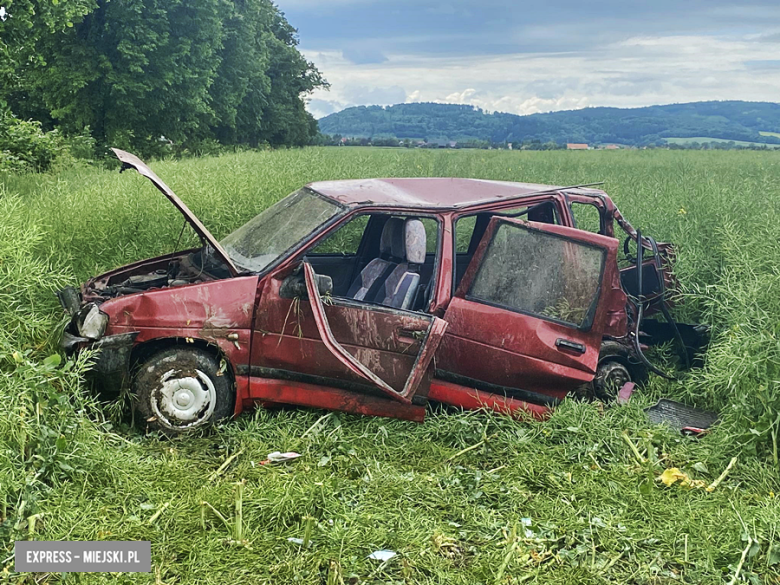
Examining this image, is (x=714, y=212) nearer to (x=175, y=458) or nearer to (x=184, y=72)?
(x=175, y=458)

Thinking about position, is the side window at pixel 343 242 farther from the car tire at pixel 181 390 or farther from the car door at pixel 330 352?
the car tire at pixel 181 390

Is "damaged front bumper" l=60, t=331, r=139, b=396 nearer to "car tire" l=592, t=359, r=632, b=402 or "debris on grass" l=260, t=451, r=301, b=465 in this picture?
"debris on grass" l=260, t=451, r=301, b=465

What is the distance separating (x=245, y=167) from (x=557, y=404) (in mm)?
9873

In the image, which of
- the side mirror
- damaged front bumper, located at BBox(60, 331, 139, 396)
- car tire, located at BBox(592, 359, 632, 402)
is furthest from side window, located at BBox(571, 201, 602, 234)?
damaged front bumper, located at BBox(60, 331, 139, 396)

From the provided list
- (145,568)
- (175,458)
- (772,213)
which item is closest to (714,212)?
(772,213)

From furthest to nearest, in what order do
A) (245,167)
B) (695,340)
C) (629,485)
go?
(245,167)
(695,340)
(629,485)

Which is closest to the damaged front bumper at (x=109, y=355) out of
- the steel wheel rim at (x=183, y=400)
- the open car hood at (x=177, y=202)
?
the steel wheel rim at (x=183, y=400)

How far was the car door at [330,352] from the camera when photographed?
4.63m

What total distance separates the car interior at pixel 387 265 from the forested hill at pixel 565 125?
46776 millimetres

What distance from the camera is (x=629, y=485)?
4086 millimetres

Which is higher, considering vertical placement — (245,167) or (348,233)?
(245,167)

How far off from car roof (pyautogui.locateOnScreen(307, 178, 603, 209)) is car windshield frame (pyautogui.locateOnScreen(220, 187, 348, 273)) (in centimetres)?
10

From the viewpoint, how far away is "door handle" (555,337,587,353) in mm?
4992

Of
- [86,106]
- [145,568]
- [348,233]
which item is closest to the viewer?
[145,568]
